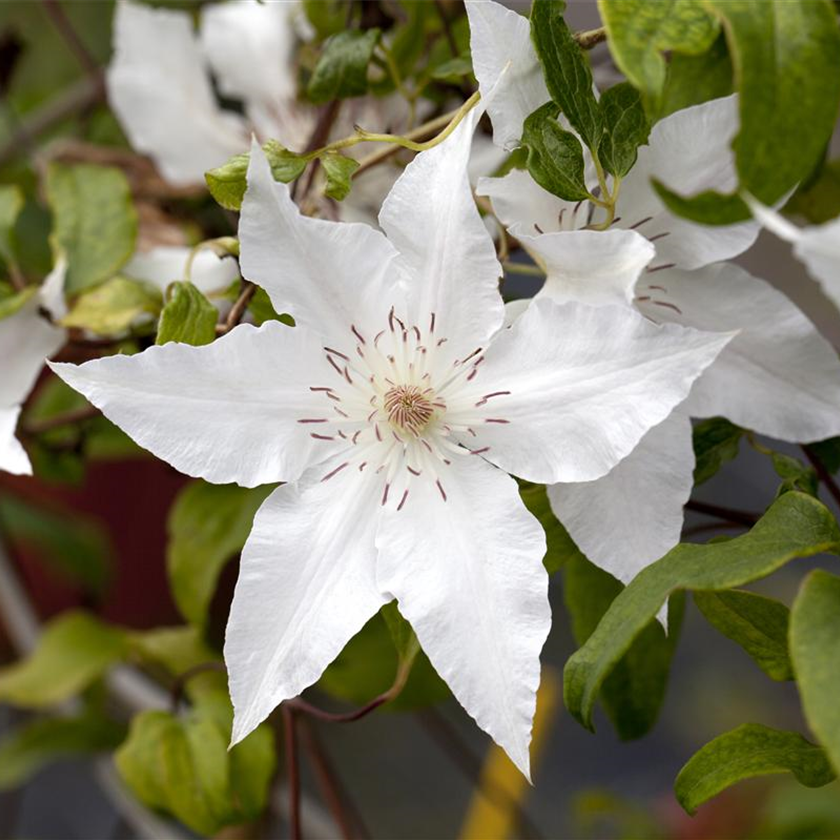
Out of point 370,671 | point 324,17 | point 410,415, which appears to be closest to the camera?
point 410,415

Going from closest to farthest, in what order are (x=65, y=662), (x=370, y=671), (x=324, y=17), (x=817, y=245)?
1. (x=817, y=245)
2. (x=324, y=17)
3. (x=370, y=671)
4. (x=65, y=662)

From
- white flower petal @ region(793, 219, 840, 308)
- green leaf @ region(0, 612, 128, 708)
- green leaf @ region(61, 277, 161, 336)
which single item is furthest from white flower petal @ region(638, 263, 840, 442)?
green leaf @ region(0, 612, 128, 708)

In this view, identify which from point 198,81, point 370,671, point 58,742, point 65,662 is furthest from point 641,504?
point 58,742

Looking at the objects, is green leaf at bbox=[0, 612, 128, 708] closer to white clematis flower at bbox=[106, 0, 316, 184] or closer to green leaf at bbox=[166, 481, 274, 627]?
green leaf at bbox=[166, 481, 274, 627]

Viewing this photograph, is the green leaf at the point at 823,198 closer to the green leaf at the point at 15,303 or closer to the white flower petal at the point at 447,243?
the white flower petal at the point at 447,243

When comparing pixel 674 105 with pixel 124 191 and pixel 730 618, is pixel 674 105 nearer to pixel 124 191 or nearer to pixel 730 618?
pixel 730 618

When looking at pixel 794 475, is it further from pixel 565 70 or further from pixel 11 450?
pixel 11 450

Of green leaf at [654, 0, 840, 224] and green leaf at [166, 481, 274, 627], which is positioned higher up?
green leaf at [654, 0, 840, 224]
